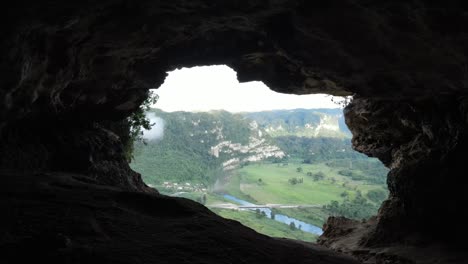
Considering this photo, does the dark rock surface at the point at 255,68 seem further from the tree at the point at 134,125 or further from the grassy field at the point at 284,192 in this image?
the grassy field at the point at 284,192

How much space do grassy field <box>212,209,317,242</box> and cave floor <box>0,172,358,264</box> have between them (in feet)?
273

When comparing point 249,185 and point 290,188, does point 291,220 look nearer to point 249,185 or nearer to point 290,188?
point 290,188

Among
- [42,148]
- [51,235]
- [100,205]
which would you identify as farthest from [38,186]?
[42,148]

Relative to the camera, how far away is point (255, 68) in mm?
19141

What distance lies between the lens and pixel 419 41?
9430mm

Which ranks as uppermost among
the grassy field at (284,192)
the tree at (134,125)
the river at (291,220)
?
the tree at (134,125)

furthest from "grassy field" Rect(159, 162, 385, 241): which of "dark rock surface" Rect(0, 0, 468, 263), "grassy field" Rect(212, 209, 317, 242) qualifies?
"dark rock surface" Rect(0, 0, 468, 263)

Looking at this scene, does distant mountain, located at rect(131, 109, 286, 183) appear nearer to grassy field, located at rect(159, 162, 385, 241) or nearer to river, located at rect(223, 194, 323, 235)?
grassy field, located at rect(159, 162, 385, 241)

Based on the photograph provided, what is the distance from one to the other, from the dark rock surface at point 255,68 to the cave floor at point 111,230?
18cm

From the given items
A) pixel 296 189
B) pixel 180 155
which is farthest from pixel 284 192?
pixel 180 155

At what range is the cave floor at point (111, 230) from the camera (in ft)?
20.0

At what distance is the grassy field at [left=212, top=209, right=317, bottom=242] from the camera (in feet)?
306

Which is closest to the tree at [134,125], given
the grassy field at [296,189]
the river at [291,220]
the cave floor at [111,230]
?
the cave floor at [111,230]

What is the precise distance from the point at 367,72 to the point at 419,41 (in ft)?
10.6
